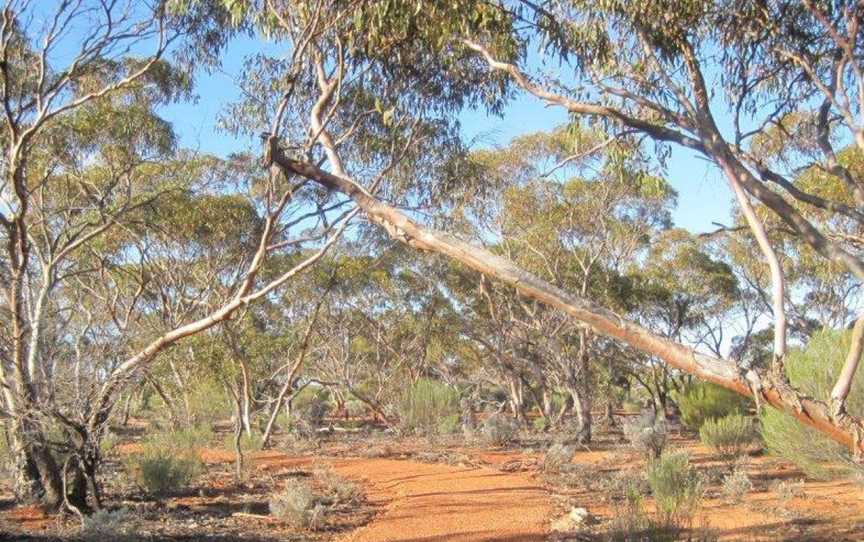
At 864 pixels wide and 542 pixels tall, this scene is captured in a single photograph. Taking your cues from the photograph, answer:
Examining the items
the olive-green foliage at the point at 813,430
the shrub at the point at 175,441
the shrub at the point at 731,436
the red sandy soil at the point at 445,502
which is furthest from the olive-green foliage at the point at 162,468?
the shrub at the point at 731,436

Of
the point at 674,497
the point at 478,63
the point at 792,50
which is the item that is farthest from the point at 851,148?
the point at 674,497

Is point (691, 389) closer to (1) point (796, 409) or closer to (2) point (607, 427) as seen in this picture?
(2) point (607, 427)

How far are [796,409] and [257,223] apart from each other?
12.8 meters

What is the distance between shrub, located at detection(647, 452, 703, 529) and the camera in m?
6.93

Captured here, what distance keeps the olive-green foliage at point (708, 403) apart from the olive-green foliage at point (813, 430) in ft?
25.4

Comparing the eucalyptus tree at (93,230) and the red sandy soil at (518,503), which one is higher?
the eucalyptus tree at (93,230)

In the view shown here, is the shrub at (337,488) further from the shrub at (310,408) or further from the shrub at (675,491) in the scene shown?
the shrub at (310,408)

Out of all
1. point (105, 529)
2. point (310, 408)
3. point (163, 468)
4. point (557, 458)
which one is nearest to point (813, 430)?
point (557, 458)

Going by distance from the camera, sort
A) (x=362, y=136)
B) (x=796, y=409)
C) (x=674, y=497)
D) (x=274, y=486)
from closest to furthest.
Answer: (x=796, y=409) < (x=674, y=497) < (x=362, y=136) < (x=274, y=486)

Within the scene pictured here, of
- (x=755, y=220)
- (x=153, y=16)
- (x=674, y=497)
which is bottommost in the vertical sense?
(x=674, y=497)

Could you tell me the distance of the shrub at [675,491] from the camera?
6.93 metres

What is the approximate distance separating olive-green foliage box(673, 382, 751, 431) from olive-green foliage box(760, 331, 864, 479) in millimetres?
7733

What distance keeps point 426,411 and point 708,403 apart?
7.19 m

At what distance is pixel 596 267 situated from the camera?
825 inches
